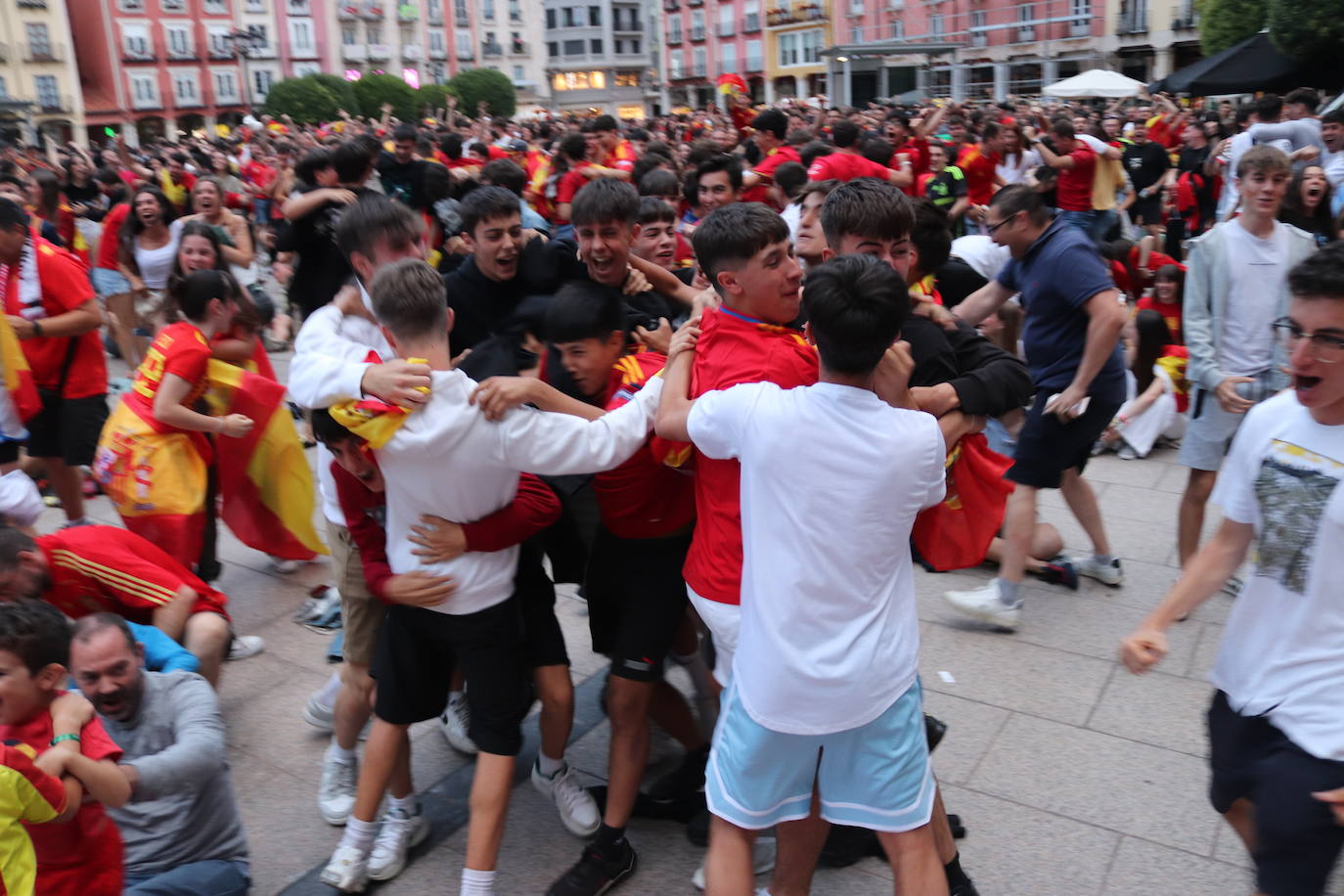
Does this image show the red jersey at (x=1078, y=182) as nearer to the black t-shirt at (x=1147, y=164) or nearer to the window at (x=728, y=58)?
the black t-shirt at (x=1147, y=164)

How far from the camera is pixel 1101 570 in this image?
194 inches

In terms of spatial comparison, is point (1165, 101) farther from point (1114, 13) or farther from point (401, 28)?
point (401, 28)

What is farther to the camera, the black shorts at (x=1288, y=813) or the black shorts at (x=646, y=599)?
the black shorts at (x=646, y=599)

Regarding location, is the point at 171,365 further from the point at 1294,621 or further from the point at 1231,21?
the point at 1231,21

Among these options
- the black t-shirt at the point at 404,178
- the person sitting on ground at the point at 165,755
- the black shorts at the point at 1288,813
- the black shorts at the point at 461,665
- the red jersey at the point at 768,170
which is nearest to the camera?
the black shorts at the point at 1288,813

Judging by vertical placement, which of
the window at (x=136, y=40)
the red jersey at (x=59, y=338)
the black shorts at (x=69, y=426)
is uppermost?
the window at (x=136, y=40)

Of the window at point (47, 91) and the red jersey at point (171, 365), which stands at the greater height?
the window at point (47, 91)

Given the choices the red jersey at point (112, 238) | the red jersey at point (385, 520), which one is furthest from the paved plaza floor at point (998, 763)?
the red jersey at point (112, 238)

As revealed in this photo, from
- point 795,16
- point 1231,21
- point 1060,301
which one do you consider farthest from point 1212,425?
point 795,16

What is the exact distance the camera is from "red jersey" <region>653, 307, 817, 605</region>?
98.4 inches

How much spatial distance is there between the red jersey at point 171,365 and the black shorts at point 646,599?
2.24 metres

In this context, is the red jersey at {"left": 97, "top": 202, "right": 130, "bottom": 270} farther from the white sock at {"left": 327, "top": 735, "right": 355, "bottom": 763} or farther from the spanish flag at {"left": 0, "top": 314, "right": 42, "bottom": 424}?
the white sock at {"left": 327, "top": 735, "right": 355, "bottom": 763}

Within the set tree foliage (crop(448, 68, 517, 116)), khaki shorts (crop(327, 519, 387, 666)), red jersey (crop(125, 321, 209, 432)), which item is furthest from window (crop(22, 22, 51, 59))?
khaki shorts (crop(327, 519, 387, 666))

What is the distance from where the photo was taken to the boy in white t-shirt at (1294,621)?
2129 mm
